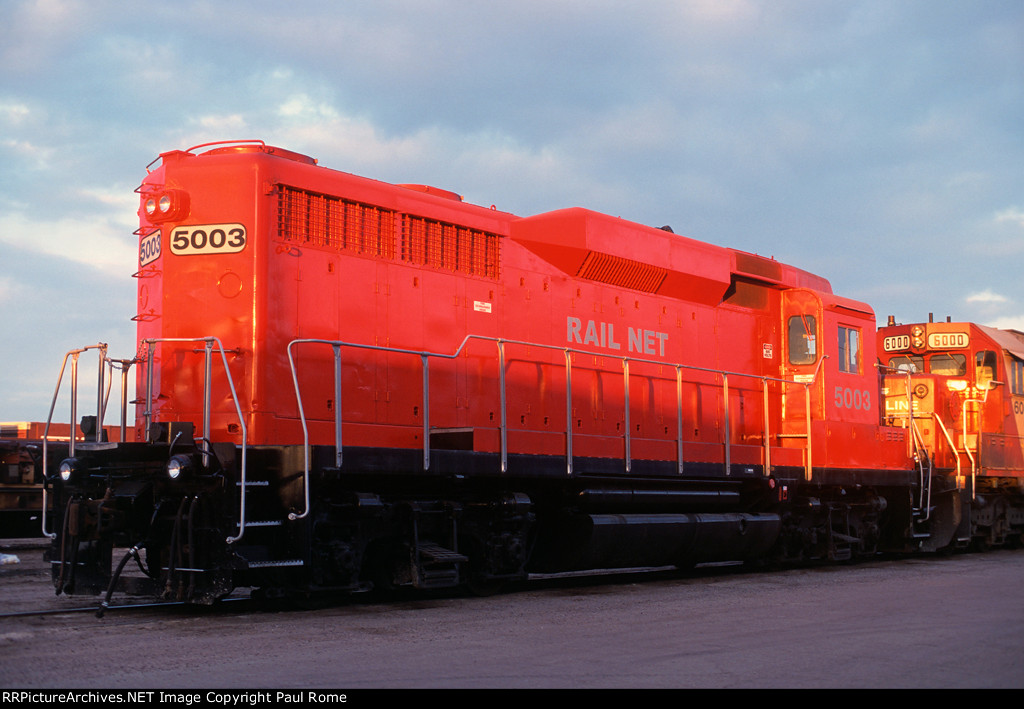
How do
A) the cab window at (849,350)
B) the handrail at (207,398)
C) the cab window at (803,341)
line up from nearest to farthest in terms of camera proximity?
1. the handrail at (207,398)
2. the cab window at (803,341)
3. the cab window at (849,350)

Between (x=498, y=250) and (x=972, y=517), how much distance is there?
10.1 meters

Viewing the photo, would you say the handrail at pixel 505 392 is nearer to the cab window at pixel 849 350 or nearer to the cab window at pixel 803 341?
the cab window at pixel 803 341

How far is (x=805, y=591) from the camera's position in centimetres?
946

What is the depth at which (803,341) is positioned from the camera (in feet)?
43.1

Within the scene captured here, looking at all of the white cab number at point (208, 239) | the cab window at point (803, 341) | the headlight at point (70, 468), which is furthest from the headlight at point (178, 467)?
the cab window at point (803, 341)

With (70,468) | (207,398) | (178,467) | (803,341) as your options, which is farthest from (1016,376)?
(70,468)

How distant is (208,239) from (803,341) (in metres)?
7.76

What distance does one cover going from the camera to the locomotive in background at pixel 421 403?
7797 millimetres

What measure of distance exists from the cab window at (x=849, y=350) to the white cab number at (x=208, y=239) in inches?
323

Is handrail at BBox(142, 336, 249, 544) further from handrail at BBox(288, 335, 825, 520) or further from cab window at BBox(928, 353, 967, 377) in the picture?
cab window at BBox(928, 353, 967, 377)

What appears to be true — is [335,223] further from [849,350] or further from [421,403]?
[849,350]

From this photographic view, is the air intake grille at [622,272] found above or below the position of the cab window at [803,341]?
above

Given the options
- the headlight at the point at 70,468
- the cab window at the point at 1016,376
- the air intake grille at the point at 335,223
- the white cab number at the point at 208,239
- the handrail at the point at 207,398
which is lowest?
the headlight at the point at 70,468
